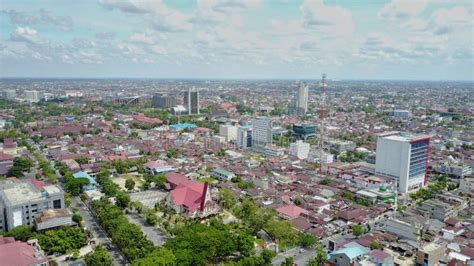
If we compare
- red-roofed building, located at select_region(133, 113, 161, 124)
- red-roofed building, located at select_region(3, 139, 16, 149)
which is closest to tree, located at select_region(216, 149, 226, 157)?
red-roofed building, located at select_region(133, 113, 161, 124)

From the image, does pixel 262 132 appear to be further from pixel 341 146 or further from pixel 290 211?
pixel 290 211

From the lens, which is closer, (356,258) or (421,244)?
(356,258)

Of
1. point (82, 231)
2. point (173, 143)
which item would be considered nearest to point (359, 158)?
point (173, 143)

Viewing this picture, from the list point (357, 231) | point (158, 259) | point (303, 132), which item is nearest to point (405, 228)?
point (357, 231)

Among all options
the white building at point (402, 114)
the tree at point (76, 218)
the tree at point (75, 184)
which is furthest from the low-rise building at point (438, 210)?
the white building at point (402, 114)

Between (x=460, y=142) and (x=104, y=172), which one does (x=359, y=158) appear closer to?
(x=460, y=142)

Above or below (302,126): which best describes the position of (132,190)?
below
